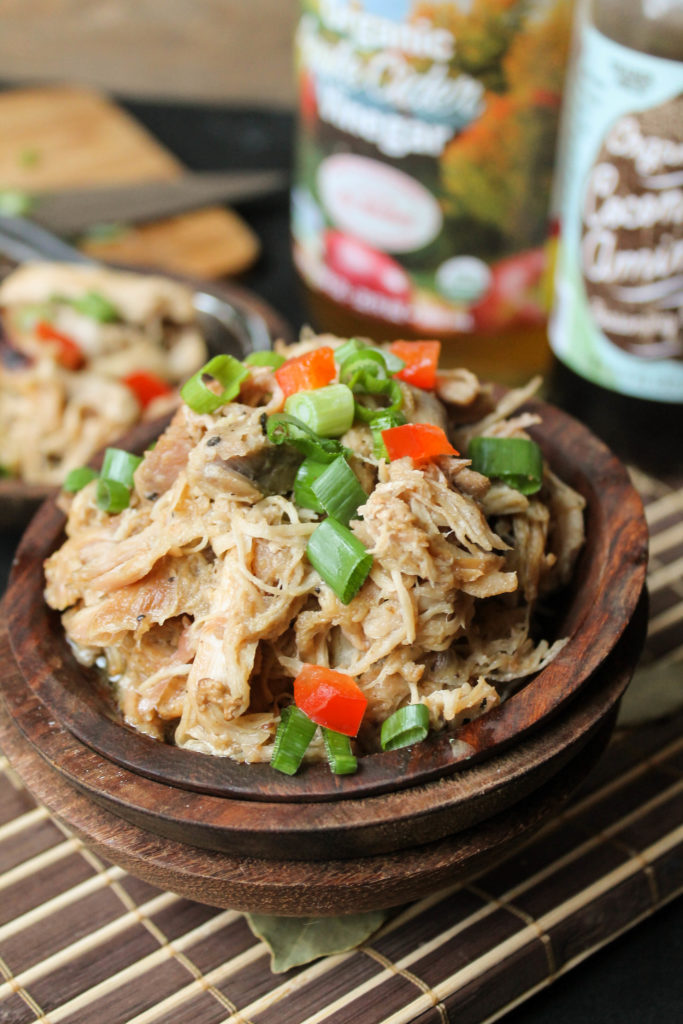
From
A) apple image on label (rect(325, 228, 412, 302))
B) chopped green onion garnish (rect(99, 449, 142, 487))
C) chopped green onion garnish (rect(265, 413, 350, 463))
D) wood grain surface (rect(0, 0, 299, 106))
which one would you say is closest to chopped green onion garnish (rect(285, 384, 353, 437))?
chopped green onion garnish (rect(265, 413, 350, 463))

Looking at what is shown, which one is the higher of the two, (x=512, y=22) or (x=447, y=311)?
(x=512, y=22)

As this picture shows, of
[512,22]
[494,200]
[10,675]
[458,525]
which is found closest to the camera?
[458,525]

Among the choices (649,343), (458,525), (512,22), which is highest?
(512,22)

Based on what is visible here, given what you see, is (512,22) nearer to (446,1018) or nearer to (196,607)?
(196,607)

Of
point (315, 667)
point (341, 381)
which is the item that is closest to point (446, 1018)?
point (315, 667)

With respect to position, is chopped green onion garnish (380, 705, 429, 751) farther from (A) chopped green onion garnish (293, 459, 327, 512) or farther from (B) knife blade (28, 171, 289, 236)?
(B) knife blade (28, 171, 289, 236)

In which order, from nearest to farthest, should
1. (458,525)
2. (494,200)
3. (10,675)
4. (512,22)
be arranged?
(458,525), (10,675), (512,22), (494,200)
